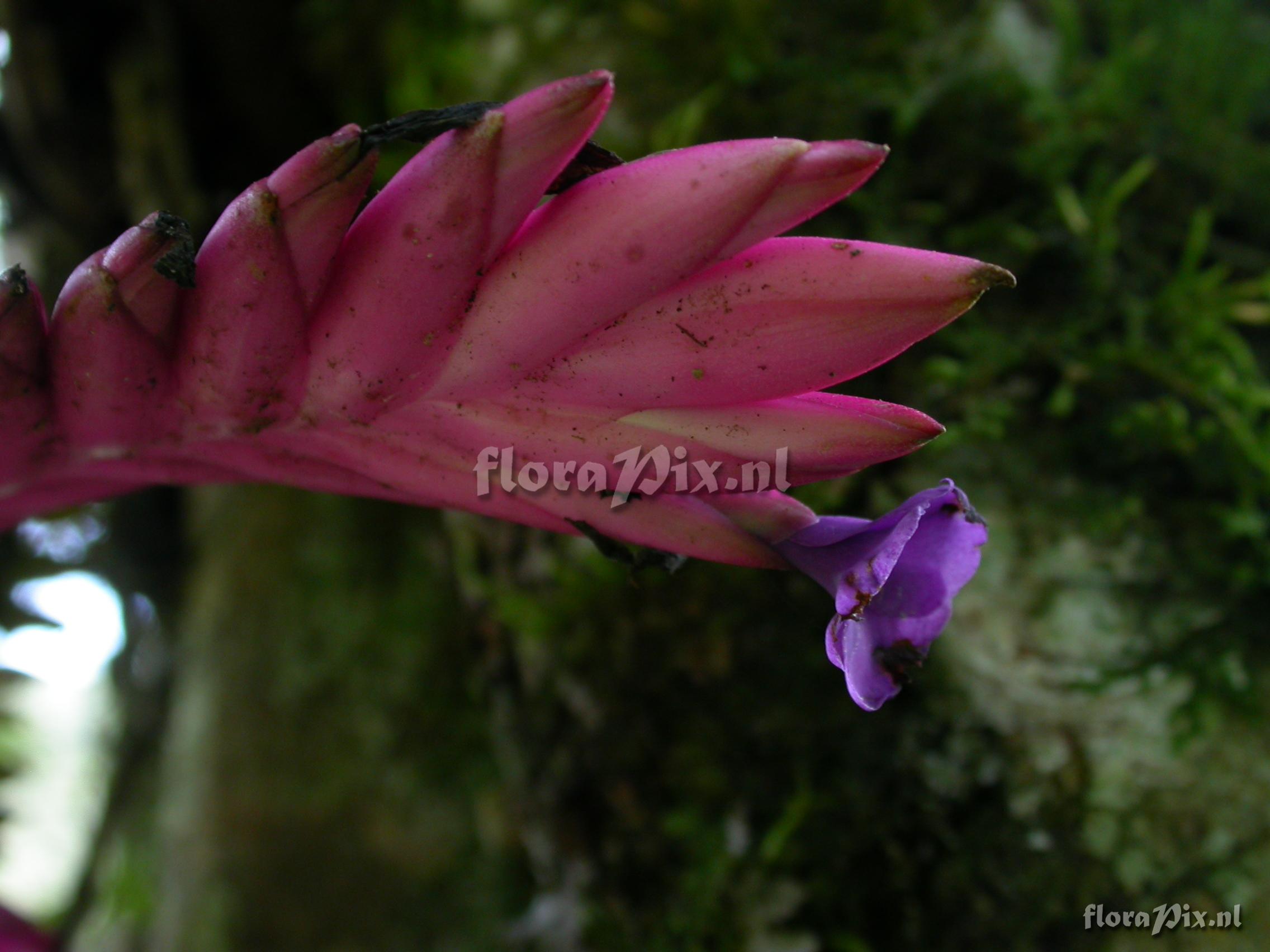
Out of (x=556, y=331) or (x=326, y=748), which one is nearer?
(x=556, y=331)

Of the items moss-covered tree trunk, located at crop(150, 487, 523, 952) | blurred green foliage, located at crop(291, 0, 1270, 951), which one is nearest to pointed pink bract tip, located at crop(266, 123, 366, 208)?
blurred green foliage, located at crop(291, 0, 1270, 951)

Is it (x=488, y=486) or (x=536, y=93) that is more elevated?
(x=536, y=93)

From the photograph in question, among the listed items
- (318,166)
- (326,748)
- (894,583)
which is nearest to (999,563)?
(894,583)

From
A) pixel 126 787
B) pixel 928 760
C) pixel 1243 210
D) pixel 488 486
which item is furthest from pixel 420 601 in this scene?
pixel 1243 210

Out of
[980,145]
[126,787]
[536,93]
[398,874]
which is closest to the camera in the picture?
[536,93]

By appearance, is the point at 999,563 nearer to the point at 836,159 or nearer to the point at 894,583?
the point at 894,583

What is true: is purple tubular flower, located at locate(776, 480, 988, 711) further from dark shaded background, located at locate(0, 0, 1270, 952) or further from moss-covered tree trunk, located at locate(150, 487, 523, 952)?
moss-covered tree trunk, located at locate(150, 487, 523, 952)

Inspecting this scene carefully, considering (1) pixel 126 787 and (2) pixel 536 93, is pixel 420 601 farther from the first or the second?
(2) pixel 536 93
